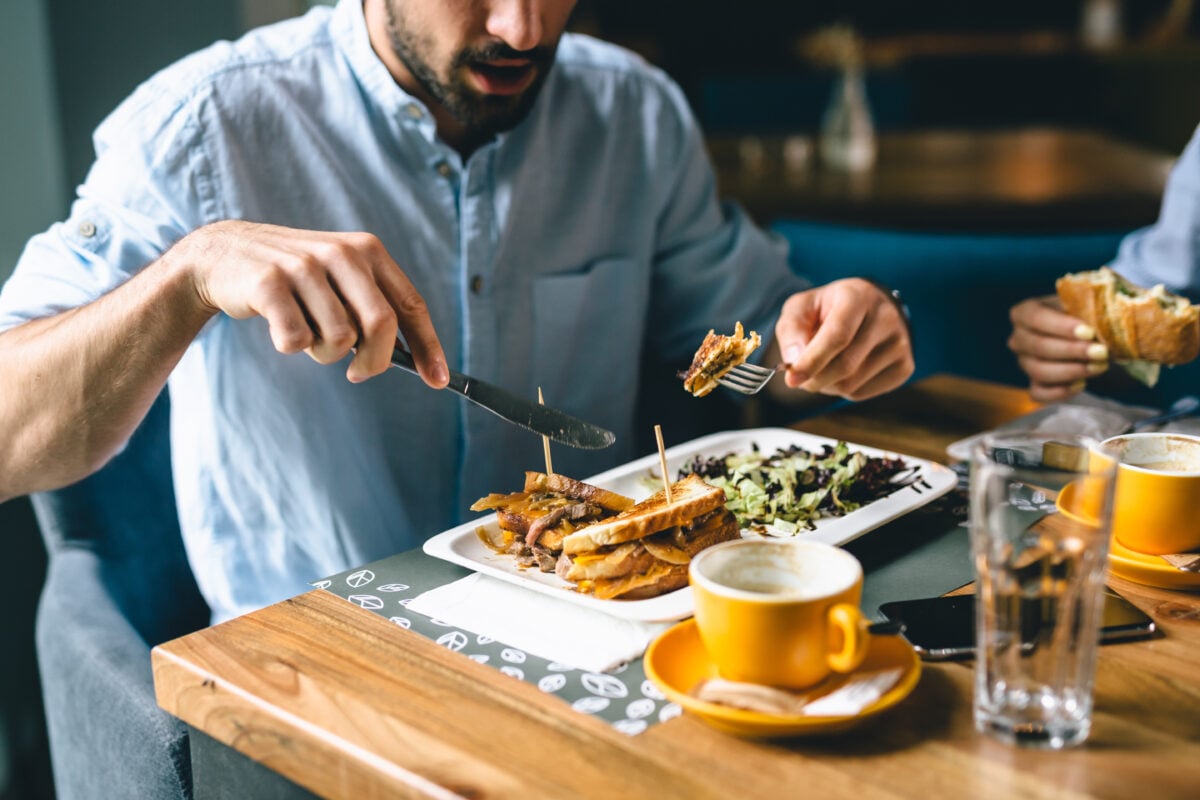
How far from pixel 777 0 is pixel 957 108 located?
1.50 meters

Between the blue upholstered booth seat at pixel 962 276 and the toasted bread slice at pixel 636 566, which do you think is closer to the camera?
the toasted bread slice at pixel 636 566

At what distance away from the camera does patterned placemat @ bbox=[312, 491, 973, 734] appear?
849 mm

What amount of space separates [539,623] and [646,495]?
34 centimetres

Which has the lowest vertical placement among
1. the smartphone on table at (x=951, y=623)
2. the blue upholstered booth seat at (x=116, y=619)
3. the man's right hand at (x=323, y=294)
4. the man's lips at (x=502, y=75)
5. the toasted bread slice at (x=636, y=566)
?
the blue upholstered booth seat at (x=116, y=619)

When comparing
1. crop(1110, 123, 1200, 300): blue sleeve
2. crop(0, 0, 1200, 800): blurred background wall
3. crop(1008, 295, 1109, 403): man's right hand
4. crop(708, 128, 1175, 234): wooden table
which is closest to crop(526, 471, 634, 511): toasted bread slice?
crop(1008, 295, 1109, 403): man's right hand

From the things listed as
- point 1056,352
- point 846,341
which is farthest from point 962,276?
point 846,341

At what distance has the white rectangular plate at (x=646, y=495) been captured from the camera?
3.18 feet

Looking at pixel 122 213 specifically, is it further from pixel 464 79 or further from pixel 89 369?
pixel 464 79

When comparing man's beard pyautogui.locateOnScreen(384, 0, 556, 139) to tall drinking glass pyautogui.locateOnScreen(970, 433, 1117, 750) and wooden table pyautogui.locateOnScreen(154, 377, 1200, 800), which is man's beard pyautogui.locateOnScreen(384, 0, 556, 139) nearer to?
wooden table pyautogui.locateOnScreen(154, 377, 1200, 800)

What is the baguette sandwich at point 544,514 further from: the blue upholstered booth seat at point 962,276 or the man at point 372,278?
the blue upholstered booth seat at point 962,276

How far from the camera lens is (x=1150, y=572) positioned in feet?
3.31

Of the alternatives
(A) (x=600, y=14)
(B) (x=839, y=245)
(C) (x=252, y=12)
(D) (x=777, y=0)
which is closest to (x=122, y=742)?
(B) (x=839, y=245)

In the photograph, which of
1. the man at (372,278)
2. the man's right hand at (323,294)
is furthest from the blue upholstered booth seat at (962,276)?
the man's right hand at (323,294)

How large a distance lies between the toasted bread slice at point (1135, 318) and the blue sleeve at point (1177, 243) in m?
0.24
